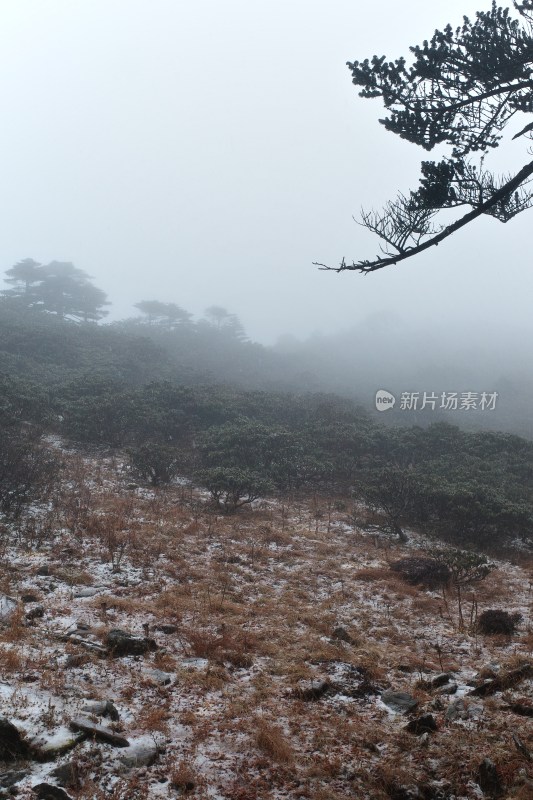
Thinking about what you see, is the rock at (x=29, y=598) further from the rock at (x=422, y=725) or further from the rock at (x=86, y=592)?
the rock at (x=422, y=725)

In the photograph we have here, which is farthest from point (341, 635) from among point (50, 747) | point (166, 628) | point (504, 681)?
point (50, 747)

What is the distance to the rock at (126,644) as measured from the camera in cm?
529

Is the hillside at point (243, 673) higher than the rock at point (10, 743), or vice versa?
the rock at point (10, 743)

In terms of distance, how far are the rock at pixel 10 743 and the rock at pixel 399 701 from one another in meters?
3.39

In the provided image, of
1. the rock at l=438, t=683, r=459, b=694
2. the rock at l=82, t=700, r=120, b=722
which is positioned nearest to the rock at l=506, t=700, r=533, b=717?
the rock at l=438, t=683, r=459, b=694

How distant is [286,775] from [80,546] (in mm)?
6150

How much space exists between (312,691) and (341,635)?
161 centimetres

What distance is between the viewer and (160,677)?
4.92 metres

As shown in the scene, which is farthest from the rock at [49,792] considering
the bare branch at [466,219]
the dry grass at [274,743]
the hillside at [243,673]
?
the bare branch at [466,219]

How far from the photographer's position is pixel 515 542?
39.3 feet

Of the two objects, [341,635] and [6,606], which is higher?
[6,606]

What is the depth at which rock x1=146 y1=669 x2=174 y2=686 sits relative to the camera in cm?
484

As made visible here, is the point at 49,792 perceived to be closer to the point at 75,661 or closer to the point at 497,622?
the point at 75,661

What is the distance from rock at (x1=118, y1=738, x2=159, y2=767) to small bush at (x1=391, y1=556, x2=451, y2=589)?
6.34 metres
